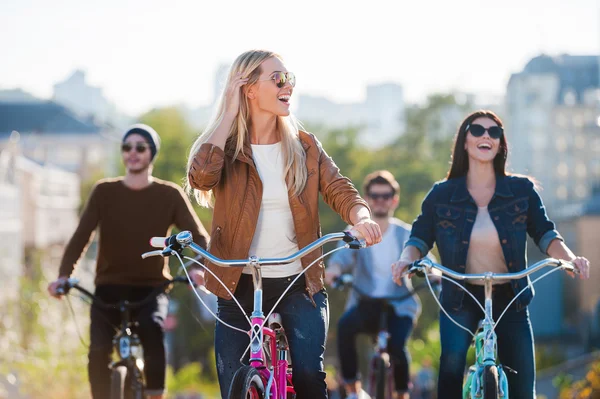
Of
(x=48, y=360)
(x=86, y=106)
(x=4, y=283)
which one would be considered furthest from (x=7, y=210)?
(x=86, y=106)

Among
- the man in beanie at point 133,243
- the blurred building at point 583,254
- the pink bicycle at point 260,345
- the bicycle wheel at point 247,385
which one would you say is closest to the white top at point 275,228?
the pink bicycle at point 260,345

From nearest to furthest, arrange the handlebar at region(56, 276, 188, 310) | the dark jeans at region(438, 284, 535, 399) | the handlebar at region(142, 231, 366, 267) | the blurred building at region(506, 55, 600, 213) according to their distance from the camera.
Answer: the handlebar at region(142, 231, 366, 267) < the dark jeans at region(438, 284, 535, 399) < the handlebar at region(56, 276, 188, 310) < the blurred building at region(506, 55, 600, 213)

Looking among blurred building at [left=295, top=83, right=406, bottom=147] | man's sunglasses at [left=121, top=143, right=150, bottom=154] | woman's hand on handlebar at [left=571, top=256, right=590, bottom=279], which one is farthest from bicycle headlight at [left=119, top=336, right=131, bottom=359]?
blurred building at [left=295, top=83, right=406, bottom=147]

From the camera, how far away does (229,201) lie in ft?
17.5

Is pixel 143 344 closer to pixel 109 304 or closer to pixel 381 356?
pixel 109 304

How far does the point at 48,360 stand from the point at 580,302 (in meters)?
46.1

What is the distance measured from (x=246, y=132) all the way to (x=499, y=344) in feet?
6.18

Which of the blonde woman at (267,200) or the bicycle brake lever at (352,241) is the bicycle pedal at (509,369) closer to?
the blonde woman at (267,200)

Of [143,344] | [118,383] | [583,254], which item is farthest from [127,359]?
[583,254]

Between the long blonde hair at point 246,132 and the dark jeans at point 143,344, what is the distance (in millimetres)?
1824

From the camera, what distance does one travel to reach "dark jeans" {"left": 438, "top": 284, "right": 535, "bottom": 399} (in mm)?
5926

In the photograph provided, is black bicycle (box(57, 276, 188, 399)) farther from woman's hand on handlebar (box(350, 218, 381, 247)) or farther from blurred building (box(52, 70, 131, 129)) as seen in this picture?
blurred building (box(52, 70, 131, 129))

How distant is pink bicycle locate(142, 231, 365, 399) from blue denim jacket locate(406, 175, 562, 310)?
1.37m

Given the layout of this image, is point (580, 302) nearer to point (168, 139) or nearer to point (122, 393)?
point (168, 139)
